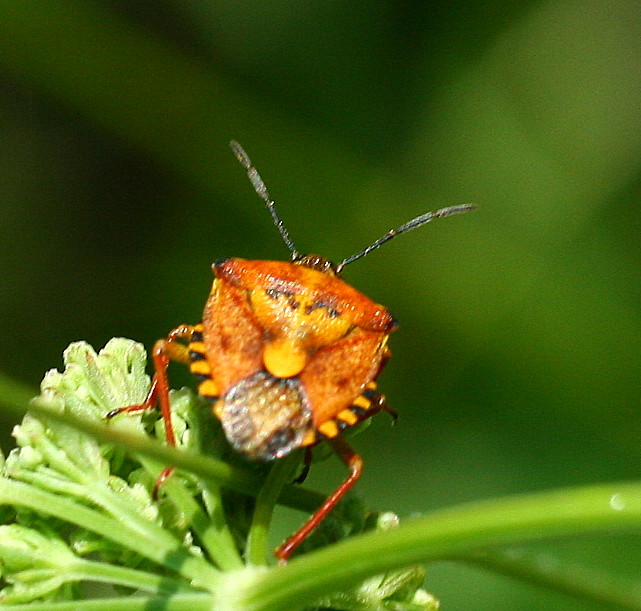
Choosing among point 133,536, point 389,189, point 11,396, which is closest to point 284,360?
point 133,536

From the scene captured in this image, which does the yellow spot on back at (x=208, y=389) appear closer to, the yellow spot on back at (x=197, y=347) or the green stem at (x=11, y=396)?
the yellow spot on back at (x=197, y=347)

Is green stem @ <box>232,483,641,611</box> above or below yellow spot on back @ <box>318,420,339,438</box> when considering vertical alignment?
below

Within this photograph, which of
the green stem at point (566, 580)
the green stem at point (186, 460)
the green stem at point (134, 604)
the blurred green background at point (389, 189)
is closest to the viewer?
the green stem at point (186, 460)

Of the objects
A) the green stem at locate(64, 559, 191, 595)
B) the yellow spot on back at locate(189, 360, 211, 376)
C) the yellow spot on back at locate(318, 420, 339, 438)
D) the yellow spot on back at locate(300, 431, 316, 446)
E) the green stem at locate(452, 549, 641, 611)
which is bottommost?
the green stem at locate(64, 559, 191, 595)

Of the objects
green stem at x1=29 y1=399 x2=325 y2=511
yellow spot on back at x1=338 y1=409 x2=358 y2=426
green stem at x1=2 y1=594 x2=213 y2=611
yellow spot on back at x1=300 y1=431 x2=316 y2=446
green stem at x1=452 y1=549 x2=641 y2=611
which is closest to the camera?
green stem at x1=29 y1=399 x2=325 y2=511

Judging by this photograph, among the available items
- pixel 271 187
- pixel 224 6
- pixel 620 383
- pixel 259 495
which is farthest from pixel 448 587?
pixel 224 6

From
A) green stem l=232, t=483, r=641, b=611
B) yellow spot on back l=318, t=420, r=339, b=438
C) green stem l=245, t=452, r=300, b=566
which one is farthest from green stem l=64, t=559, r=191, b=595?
yellow spot on back l=318, t=420, r=339, b=438

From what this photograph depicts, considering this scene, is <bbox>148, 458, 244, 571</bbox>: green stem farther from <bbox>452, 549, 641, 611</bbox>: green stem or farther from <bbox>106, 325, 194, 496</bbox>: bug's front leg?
<bbox>452, 549, 641, 611</bbox>: green stem

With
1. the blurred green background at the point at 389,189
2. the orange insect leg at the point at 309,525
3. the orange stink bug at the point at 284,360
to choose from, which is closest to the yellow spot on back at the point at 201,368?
the orange stink bug at the point at 284,360
